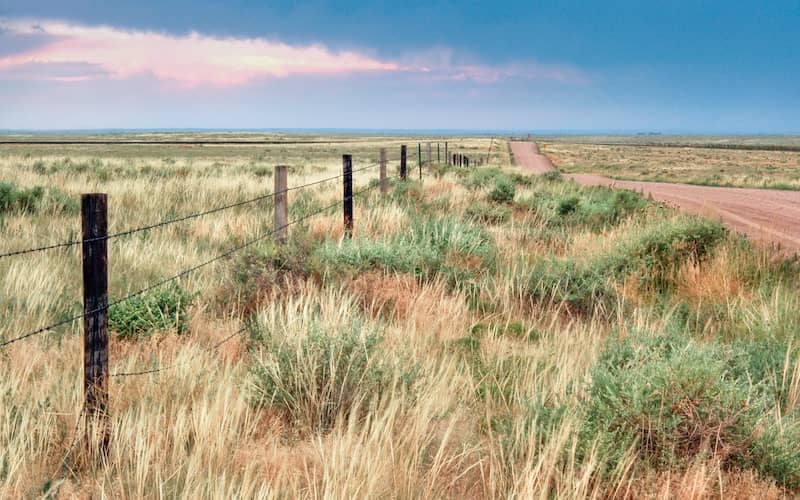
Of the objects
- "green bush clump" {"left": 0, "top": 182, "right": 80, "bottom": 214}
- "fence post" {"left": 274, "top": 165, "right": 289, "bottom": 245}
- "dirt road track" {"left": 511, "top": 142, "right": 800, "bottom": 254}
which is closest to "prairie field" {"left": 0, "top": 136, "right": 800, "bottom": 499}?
"fence post" {"left": 274, "top": 165, "right": 289, "bottom": 245}

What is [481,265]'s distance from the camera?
835 cm

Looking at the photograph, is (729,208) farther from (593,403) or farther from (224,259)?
(593,403)

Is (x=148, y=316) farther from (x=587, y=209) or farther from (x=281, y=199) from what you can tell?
(x=587, y=209)

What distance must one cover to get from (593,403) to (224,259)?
18.1 feet

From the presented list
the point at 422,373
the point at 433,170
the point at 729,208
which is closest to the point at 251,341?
the point at 422,373

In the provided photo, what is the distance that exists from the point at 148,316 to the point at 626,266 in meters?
5.28

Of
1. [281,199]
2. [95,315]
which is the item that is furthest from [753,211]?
[95,315]

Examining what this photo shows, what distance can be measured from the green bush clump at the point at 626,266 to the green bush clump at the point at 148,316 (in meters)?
3.30

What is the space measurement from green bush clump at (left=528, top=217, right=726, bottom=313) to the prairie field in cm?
3

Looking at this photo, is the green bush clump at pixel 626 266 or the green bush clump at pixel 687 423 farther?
the green bush clump at pixel 626 266

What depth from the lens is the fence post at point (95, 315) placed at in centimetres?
345

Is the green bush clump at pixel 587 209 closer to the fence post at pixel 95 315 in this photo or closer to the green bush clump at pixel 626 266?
the green bush clump at pixel 626 266

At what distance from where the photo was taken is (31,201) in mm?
13086

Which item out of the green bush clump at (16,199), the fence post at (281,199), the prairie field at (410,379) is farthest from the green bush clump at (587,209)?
the green bush clump at (16,199)
